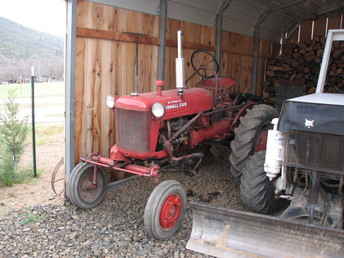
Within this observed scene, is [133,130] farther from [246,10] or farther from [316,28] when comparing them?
[316,28]

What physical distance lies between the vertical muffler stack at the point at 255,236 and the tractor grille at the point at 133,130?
37.2 inches

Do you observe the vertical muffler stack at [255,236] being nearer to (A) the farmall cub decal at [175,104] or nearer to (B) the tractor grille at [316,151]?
(B) the tractor grille at [316,151]

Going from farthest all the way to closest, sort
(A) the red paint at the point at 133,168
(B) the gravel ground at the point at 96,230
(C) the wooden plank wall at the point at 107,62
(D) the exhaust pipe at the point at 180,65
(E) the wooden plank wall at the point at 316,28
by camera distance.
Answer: (E) the wooden plank wall at the point at 316,28 → (C) the wooden plank wall at the point at 107,62 → (D) the exhaust pipe at the point at 180,65 → (A) the red paint at the point at 133,168 → (B) the gravel ground at the point at 96,230

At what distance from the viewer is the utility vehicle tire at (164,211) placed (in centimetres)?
310

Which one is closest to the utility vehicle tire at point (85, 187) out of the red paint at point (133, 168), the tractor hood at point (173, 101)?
the red paint at point (133, 168)

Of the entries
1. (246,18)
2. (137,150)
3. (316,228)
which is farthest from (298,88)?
(316,228)

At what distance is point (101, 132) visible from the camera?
434cm

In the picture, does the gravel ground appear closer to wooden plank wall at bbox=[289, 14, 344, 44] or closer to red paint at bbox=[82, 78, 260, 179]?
red paint at bbox=[82, 78, 260, 179]

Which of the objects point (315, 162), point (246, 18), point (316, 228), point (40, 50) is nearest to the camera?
point (316, 228)

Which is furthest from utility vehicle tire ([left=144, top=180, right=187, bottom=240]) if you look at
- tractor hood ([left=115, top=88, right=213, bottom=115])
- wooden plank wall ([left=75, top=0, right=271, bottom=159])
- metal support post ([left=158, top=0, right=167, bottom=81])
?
metal support post ([left=158, top=0, right=167, bottom=81])

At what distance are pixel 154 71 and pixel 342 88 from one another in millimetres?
5122

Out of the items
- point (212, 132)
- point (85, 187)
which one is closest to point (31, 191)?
point (85, 187)

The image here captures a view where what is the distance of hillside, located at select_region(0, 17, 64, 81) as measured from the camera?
24.9ft

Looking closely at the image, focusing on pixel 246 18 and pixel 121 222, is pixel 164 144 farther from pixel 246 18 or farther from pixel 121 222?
pixel 246 18
